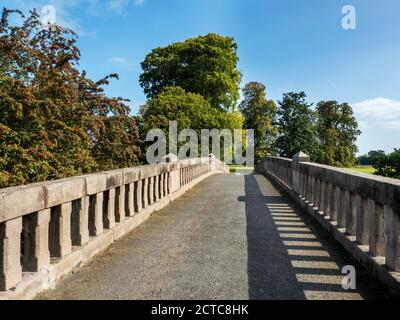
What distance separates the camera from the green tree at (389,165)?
1065 cm

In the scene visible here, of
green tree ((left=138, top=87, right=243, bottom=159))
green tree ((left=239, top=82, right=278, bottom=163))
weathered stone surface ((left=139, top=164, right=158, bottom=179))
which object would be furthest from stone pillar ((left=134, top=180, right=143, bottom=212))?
green tree ((left=239, top=82, right=278, bottom=163))

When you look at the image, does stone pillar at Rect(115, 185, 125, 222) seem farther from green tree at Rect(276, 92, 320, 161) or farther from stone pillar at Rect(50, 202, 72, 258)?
green tree at Rect(276, 92, 320, 161)

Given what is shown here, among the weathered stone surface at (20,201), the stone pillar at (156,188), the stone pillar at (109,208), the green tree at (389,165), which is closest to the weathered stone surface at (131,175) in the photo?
the stone pillar at (109,208)

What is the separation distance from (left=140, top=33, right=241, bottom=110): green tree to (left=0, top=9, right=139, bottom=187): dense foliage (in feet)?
74.8

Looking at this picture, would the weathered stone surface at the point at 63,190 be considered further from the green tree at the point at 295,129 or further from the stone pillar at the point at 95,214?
the green tree at the point at 295,129

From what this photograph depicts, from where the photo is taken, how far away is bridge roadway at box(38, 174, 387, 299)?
3821 millimetres

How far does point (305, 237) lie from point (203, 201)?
4660 mm

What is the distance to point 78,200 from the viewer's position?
4848 millimetres

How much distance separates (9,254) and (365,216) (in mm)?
3860

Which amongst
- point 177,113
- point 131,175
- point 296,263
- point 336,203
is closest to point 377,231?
point 296,263

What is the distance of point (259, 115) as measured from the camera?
60.5m

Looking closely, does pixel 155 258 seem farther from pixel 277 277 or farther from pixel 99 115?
pixel 99 115

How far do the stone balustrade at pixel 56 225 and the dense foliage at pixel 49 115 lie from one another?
6.33 ft
